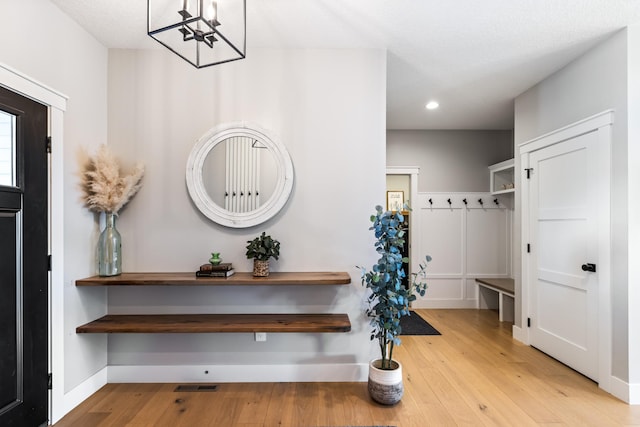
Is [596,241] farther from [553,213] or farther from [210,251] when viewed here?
[210,251]

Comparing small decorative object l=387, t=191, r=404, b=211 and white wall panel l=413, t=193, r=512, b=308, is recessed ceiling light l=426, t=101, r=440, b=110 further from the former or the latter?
small decorative object l=387, t=191, r=404, b=211

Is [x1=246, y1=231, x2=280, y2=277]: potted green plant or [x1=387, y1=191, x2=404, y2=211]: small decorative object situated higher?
[x1=387, y1=191, x2=404, y2=211]: small decorative object

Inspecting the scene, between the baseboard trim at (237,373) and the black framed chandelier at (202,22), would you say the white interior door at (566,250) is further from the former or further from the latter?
the black framed chandelier at (202,22)

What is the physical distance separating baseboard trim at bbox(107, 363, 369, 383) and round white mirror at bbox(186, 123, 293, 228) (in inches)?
45.4

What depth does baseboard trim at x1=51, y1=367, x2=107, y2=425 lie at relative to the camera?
215 centimetres

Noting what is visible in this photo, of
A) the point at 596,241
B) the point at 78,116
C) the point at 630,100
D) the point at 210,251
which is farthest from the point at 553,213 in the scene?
the point at 78,116

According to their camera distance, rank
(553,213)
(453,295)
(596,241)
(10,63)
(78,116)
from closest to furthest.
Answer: (10,63), (78,116), (596,241), (553,213), (453,295)

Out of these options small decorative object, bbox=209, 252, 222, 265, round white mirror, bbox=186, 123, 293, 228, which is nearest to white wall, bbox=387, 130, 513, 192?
round white mirror, bbox=186, 123, 293, 228

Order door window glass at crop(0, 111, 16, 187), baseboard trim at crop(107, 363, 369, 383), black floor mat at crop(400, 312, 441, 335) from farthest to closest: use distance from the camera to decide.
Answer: black floor mat at crop(400, 312, 441, 335), baseboard trim at crop(107, 363, 369, 383), door window glass at crop(0, 111, 16, 187)

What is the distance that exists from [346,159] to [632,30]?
223cm

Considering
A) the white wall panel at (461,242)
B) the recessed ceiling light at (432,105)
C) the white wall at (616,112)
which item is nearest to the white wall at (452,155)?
the white wall panel at (461,242)

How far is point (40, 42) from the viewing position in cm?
206

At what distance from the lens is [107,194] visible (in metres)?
2.45

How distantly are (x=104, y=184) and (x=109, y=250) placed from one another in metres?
0.49
